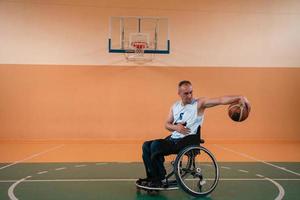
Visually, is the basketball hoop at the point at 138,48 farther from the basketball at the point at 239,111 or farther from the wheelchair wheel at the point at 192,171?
the basketball at the point at 239,111

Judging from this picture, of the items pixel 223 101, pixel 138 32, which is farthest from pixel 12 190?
pixel 138 32

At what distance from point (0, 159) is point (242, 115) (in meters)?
4.72

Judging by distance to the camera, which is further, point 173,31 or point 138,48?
point 173,31

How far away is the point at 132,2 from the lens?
10141 mm

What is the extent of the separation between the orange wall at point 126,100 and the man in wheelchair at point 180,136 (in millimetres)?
6154

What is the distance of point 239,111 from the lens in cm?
373

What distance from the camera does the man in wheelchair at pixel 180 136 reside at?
12.4 ft

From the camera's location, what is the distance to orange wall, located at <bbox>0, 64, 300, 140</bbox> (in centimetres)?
994

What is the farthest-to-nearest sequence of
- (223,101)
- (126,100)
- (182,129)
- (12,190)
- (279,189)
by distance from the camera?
(126,100)
(279,189)
(12,190)
(182,129)
(223,101)

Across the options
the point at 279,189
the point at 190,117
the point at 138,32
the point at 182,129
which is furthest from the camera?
the point at 138,32

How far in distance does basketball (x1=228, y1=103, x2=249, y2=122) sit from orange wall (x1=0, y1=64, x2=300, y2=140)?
20.8ft

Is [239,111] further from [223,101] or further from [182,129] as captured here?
[182,129]

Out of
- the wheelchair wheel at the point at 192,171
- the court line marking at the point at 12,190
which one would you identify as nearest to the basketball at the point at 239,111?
the wheelchair wheel at the point at 192,171

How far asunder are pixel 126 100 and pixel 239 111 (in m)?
6.58
